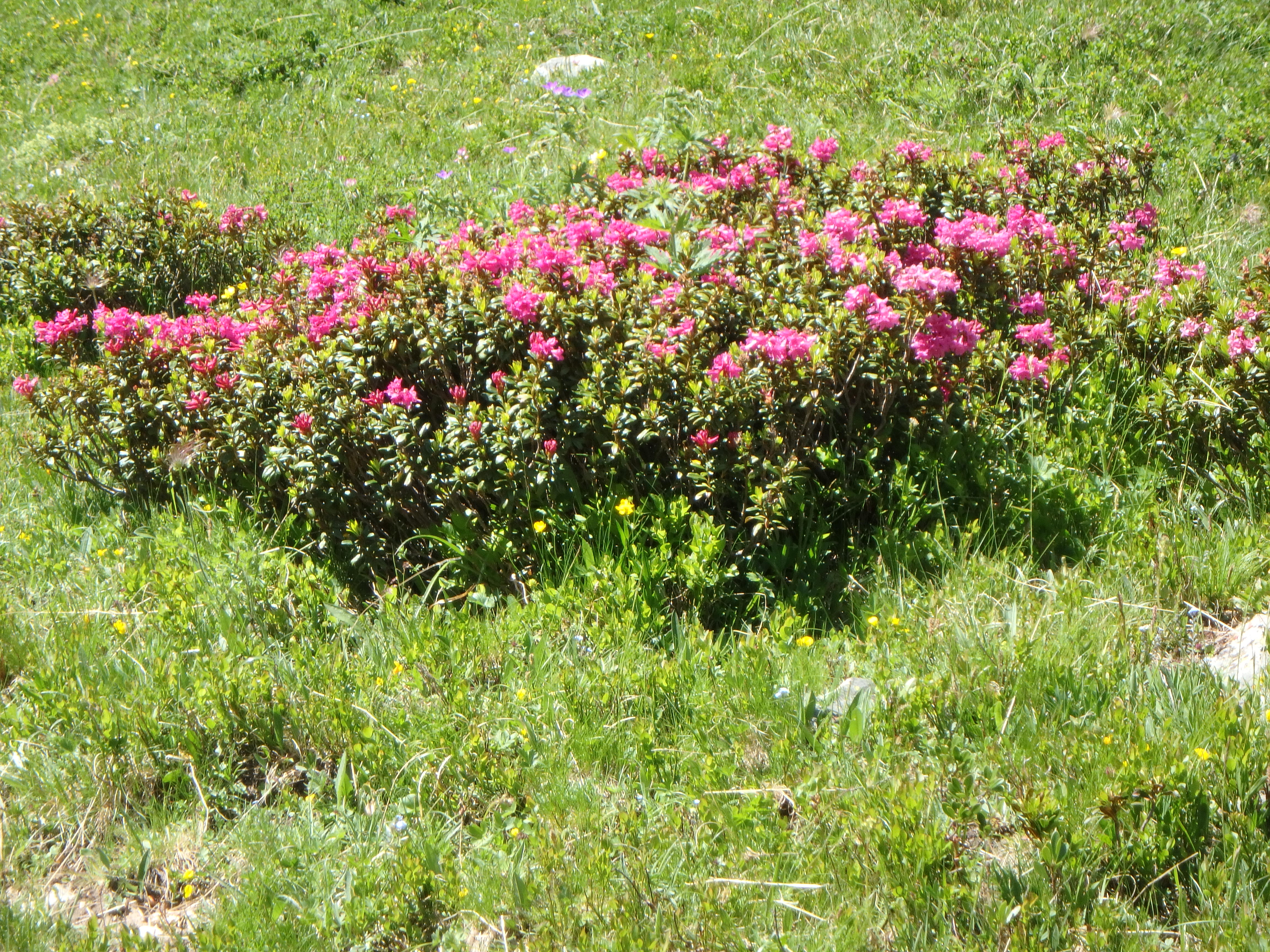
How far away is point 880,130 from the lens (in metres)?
7.44

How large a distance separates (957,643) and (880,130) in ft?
16.6

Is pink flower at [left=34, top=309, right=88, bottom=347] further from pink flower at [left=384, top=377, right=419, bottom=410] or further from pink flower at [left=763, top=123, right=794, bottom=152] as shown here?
pink flower at [left=763, top=123, right=794, bottom=152]

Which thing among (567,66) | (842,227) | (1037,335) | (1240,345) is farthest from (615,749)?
(567,66)

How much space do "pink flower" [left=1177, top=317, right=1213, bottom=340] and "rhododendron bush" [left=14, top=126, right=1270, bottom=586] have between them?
0.7 inches

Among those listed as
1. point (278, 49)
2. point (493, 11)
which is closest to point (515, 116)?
point (493, 11)

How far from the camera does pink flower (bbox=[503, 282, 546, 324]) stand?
4.30 metres

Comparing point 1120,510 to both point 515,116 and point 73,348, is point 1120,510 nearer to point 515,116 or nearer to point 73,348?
point 73,348

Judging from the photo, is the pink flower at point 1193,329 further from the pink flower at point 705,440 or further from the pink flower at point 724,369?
the pink flower at point 705,440

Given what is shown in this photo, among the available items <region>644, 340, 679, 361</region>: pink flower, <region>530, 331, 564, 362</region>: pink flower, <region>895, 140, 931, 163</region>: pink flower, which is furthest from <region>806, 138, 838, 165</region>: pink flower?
<region>530, 331, 564, 362</region>: pink flower

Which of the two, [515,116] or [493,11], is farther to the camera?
[493,11]

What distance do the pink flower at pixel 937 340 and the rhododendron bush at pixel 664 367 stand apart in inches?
0.5

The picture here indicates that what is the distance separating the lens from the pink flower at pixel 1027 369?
448cm

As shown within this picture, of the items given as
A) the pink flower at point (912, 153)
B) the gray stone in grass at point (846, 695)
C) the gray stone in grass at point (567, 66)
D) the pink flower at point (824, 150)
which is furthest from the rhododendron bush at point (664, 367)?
the gray stone in grass at point (567, 66)

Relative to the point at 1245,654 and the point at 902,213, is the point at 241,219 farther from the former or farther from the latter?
the point at 1245,654
